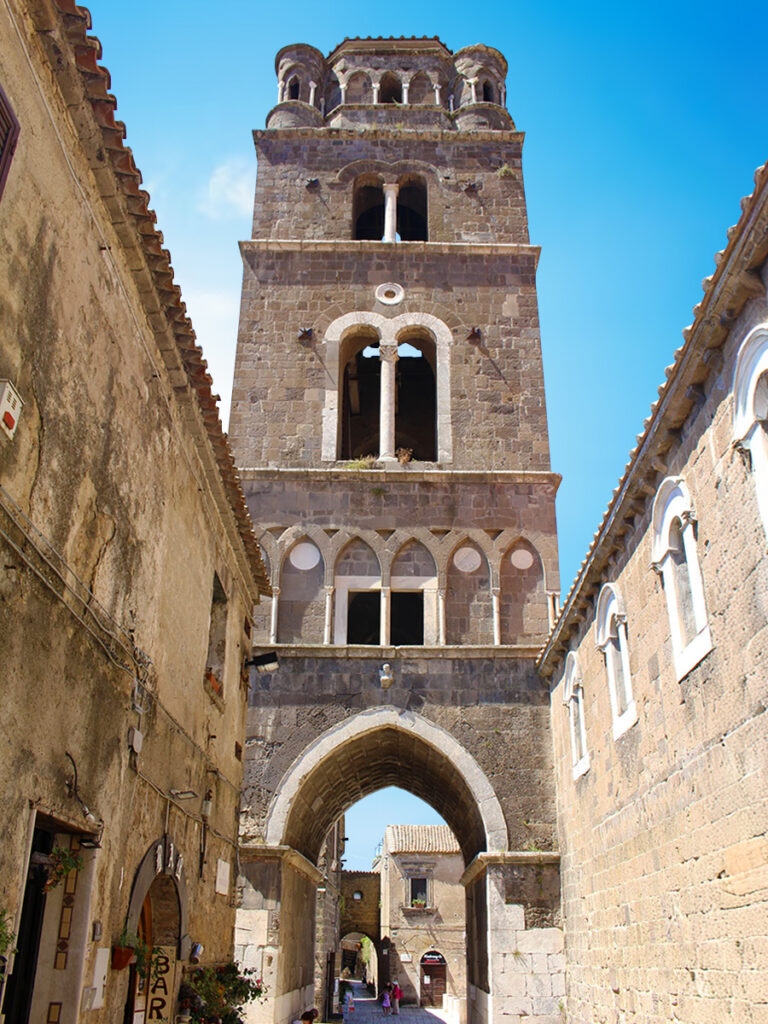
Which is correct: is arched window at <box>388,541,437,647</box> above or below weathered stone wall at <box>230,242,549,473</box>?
below

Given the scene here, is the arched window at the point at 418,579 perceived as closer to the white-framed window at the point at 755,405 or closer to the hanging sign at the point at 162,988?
the hanging sign at the point at 162,988

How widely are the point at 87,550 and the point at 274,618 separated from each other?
8771 millimetres

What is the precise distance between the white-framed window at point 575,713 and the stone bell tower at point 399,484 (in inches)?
62.4

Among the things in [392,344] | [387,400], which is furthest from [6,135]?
[392,344]

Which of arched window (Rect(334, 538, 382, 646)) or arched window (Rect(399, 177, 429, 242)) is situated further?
arched window (Rect(399, 177, 429, 242))

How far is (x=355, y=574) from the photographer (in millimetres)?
14727

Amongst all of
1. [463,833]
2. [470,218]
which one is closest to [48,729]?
[463,833]

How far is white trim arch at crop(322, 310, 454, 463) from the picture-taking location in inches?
630

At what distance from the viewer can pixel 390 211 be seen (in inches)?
733

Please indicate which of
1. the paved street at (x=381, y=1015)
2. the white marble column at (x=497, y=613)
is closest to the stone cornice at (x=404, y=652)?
the white marble column at (x=497, y=613)

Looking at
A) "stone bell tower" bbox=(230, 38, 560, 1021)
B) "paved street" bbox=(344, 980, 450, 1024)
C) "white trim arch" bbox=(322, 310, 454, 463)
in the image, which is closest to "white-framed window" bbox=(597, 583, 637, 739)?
"stone bell tower" bbox=(230, 38, 560, 1021)

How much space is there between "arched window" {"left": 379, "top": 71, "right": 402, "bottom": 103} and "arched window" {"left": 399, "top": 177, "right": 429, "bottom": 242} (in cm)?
245

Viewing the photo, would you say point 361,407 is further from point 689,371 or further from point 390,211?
point 689,371

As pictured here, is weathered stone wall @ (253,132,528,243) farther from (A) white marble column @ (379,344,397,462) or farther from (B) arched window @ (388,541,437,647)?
(B) arched window @ (388,541,437,647)
